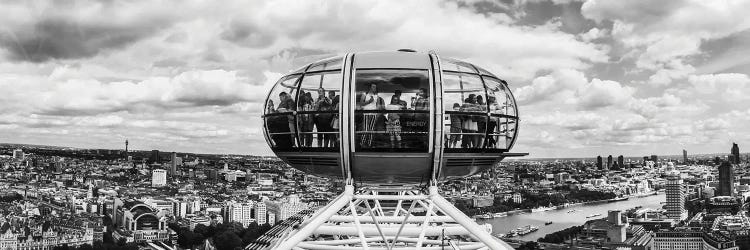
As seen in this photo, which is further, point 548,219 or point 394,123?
point 548,219

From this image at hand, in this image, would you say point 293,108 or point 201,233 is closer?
point 293,108

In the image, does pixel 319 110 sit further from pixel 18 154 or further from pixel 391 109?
pixel 18 154

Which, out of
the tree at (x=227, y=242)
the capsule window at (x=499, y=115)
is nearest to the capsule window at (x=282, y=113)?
the capsule window at (x=499, y=115)

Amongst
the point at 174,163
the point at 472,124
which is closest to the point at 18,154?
the point at 174,163

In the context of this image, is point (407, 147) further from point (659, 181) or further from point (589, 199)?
point (659, 181)

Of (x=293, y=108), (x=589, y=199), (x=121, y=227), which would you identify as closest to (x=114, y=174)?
(x=121, y=227)

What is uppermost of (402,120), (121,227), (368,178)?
(402,120)
